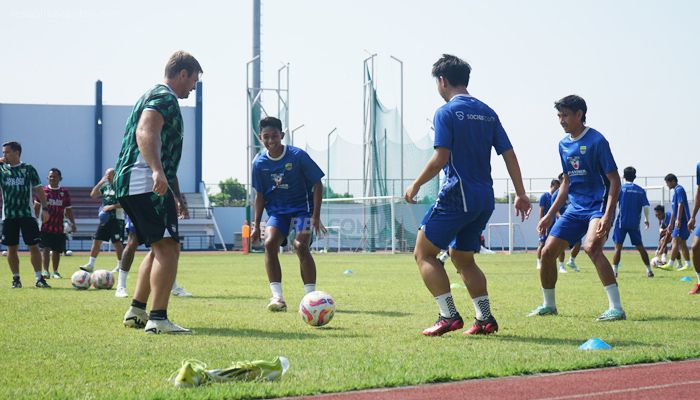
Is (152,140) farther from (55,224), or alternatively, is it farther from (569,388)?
(55,224)

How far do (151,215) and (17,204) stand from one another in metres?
7.80

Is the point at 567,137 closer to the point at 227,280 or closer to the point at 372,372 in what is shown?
the point at 372,372

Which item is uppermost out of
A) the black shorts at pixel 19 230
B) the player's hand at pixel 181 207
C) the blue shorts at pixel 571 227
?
the player's hand at pixel 181 207

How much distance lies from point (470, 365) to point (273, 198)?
5.24 meters

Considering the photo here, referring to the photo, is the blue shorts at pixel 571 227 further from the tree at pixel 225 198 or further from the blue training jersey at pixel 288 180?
the tree at pixel 225 198

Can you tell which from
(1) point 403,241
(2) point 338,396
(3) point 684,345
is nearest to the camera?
(2) point 338,396

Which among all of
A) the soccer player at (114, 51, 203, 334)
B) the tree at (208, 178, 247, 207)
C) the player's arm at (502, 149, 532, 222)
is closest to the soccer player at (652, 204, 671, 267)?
the player's arm at (502, 149, 532, 222)

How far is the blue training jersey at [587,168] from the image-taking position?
29.0ft

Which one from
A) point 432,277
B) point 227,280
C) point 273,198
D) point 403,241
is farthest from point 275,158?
point 403,241

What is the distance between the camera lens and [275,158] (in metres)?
10.3

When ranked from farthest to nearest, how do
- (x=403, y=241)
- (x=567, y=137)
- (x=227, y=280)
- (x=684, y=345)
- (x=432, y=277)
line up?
(x=403, y=241) < (x=227, y=280) < (x=567, y=137) < (x=432, y=277) < (x=684, y=345)

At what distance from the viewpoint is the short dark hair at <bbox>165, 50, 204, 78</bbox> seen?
25.8 ft

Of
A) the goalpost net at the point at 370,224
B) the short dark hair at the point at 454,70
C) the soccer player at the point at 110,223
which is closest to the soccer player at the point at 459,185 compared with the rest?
the short dark hair at the point at 454,70

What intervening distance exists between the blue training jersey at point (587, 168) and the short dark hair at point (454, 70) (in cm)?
206
